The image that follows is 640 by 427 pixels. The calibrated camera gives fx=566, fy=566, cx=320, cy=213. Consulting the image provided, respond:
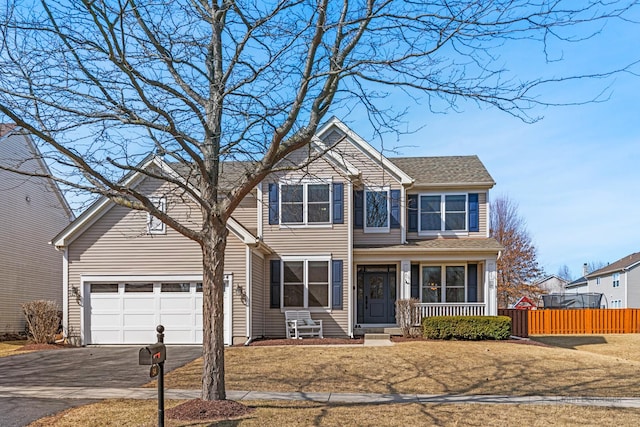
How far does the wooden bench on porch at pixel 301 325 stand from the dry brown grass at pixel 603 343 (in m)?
8.10

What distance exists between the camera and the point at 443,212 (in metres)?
20.6

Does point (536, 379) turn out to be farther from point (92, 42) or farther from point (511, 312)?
→ point (511, 312)

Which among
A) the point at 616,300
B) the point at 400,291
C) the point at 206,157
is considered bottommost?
the point at 616,300

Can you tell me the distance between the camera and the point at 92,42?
745 centimetres

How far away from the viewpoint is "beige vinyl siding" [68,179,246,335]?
57.5ft

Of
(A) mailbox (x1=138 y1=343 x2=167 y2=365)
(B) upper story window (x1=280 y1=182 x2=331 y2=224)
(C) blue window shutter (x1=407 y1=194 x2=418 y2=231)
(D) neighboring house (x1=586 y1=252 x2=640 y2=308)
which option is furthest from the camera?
(D) neighboring house (x1=586 y1=252 x2=640 y2=308)

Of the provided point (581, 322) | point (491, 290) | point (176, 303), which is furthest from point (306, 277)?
point (581, 322)

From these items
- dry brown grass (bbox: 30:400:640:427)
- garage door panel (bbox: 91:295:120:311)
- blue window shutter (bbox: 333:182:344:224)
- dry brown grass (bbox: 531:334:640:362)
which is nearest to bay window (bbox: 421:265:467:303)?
dry brown grass (bbox: 531:334:640:362)

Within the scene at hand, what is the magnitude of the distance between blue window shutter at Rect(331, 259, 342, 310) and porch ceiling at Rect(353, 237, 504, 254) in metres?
0.96

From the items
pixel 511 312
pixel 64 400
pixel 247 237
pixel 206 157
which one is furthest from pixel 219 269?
pixel 511 312

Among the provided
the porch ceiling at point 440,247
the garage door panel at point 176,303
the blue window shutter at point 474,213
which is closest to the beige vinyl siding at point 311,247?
the porch ceiling at point 440,247

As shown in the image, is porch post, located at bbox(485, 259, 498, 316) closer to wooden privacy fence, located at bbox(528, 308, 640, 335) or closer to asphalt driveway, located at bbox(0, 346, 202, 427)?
wooden privacy fence, located at bbox(528, 308, 640, 335)

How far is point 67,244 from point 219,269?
11.1 metres

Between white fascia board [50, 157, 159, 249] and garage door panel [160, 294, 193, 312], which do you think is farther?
white fascia board [50, 157, 159, 249]
